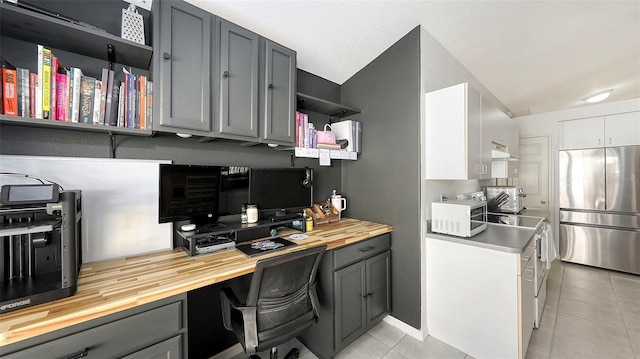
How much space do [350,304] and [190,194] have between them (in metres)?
1.37

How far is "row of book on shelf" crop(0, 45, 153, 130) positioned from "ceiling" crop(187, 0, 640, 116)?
0.68 meters

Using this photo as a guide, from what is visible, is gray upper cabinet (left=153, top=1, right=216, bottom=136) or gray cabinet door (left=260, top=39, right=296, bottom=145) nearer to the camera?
gray upper cabinet (left=153, top=1, right=216, bottom=136)

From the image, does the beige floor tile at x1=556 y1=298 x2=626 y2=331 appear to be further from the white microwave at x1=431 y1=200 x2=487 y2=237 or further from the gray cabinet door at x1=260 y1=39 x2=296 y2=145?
the gray cabinet door at x1=260 y1=39 x2=296 y2=145

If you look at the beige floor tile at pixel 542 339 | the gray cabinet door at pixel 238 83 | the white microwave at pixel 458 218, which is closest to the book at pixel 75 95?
the gray cabinet door at pixel 238 83

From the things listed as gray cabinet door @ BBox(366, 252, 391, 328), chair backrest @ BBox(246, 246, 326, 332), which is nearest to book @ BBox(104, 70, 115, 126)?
chair backrest @ BBox(246, 246, 326, 332)

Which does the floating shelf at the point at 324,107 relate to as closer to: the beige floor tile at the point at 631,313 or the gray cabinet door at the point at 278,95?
the gray cabinet door at the point at 278,95

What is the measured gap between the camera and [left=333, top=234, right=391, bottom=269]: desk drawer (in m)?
1.68

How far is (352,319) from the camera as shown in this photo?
175 cm

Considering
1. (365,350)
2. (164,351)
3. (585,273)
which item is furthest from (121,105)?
(585,273)

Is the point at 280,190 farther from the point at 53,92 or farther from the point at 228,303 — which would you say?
the point at 53,92

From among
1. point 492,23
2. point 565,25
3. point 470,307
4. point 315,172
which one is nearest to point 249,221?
point 315,172

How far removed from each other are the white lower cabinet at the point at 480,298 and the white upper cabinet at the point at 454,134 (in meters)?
0.60

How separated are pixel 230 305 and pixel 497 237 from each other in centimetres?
197

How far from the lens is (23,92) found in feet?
3.23
